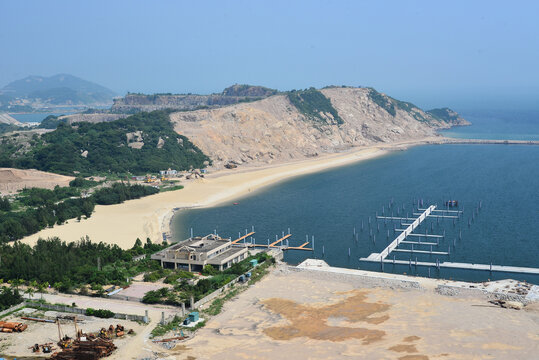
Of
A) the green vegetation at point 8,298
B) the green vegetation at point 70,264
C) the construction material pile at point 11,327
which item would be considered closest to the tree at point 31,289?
the green vegetation at point 8,298

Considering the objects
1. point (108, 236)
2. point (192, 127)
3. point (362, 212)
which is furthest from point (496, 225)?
point (192, 127)

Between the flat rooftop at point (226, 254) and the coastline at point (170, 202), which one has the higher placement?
the coastline at point (170, 202)

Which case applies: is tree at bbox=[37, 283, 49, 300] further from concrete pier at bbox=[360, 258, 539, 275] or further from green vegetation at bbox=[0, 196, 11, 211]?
green vegetation at bbox=[0, 196, 11, 211]

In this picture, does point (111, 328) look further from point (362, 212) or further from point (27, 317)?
point (362, 212)

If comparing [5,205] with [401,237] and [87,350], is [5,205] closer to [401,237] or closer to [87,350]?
[87,350]

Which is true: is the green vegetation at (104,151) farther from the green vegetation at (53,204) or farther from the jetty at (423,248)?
the jetty at (423,248)

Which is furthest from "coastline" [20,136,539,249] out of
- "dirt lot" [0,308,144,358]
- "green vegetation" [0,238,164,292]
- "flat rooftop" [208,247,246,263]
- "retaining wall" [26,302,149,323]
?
"dirt lot" [0,308,144,358]
